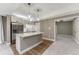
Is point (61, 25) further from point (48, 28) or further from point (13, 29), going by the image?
point (13, 29)

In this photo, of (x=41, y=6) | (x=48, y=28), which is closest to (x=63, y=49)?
(x=41, y=6)

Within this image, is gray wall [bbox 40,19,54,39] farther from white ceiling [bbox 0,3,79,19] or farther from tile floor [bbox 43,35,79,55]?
white ceiling [bbox 0,3,79,19]

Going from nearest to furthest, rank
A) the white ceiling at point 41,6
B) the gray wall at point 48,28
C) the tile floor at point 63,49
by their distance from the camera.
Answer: the white ceiling at point 41,6
the tile floor at point 63,49
the gray wall at point 48,28

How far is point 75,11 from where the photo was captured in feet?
8.68

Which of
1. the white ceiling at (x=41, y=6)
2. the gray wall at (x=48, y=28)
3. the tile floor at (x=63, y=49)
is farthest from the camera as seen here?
the gray wall at (x=48, y=28)

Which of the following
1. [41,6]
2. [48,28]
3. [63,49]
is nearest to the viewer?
[41,6]

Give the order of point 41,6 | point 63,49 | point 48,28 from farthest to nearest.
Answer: point 48,28
point 63,49
point 41,6

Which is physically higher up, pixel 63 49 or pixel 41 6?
pixel 41 6

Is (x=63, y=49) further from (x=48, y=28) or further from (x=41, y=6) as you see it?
(x=48, y=28)

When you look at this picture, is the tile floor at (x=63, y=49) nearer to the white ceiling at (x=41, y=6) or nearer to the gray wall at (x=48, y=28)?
the white ceiling at (x=41, y=6)

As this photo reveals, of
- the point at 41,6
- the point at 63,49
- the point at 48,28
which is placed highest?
the point at 41,6

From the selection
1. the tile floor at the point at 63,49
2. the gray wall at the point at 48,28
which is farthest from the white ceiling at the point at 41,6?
the gray wall at the point at 48,28

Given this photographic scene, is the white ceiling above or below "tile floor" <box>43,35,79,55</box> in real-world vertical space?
above

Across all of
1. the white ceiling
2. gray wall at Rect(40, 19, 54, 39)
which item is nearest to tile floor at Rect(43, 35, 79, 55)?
the white ceiling
